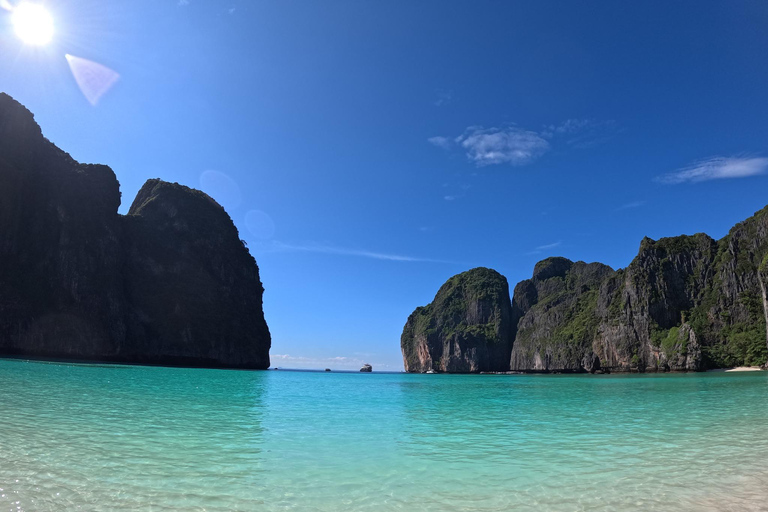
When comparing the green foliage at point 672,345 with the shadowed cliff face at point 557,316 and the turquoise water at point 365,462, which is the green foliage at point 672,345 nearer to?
the shadowed cliff face at point 557,316

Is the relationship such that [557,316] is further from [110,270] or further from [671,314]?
[110,270]

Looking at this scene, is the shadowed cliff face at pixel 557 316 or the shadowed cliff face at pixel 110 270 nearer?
the shadowed cliff face at pixel 110 270

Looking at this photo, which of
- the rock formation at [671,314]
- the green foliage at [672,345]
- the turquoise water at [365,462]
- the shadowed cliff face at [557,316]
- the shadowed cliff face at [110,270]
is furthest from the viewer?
the shadowed cliff face at [557,316]

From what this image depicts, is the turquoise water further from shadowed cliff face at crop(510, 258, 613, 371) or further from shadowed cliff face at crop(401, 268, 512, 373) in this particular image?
shadowed cliff face at crop(401, 268, 512, 373)

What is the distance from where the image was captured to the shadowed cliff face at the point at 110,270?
285 ft

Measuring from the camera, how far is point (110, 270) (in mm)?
105375

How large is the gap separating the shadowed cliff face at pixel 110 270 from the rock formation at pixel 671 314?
104 m

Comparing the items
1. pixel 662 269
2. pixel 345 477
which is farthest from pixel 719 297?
pixel 345 477

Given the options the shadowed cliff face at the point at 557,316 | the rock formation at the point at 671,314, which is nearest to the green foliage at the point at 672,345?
the rock formation at the point at 671,314

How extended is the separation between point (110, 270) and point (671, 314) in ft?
472

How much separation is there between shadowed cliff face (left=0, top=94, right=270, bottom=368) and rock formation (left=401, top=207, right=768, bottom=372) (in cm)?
10394

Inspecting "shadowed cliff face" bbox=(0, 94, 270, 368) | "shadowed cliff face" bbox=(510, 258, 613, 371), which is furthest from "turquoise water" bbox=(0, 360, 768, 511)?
"shadowed cliff face" bbox=(510, 258, 613, 371)

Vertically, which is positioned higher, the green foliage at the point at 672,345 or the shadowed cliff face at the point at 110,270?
the shadowed cliff face at the point at 110,270

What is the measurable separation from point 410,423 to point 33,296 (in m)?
103
